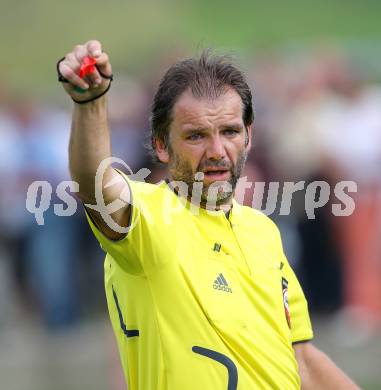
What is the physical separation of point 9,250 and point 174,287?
834 centimetres

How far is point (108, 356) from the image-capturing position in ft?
38.7

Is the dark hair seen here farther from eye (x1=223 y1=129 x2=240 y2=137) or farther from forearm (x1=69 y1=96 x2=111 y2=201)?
forearm (x1=69 y1=96 x2=111 y2=201)

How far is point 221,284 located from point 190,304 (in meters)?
0.19

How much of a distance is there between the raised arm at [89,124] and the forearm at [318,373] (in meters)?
1.38

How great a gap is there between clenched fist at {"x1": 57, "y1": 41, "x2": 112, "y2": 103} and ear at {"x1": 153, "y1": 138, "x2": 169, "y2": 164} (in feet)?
3.27

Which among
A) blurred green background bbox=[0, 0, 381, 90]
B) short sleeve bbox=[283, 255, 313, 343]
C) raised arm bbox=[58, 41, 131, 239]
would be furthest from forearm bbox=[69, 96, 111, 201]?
blurred green background bbox=[0, 0, 381, 90]

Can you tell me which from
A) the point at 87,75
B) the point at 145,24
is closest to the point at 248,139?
the point at 87,75

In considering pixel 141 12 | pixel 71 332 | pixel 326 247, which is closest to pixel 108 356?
pixel 71 332

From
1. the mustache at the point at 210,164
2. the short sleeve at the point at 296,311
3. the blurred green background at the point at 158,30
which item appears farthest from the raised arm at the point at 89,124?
the blurred green background at the point at 158,30

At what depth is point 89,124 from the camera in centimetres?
400

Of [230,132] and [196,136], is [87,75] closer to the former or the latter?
[196,136]

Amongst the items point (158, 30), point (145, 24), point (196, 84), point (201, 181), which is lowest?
point (201, 181)

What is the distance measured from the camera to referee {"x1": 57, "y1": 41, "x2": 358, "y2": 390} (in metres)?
4.39

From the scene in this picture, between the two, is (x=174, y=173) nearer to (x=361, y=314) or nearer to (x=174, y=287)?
A: (x=174, y=287)
